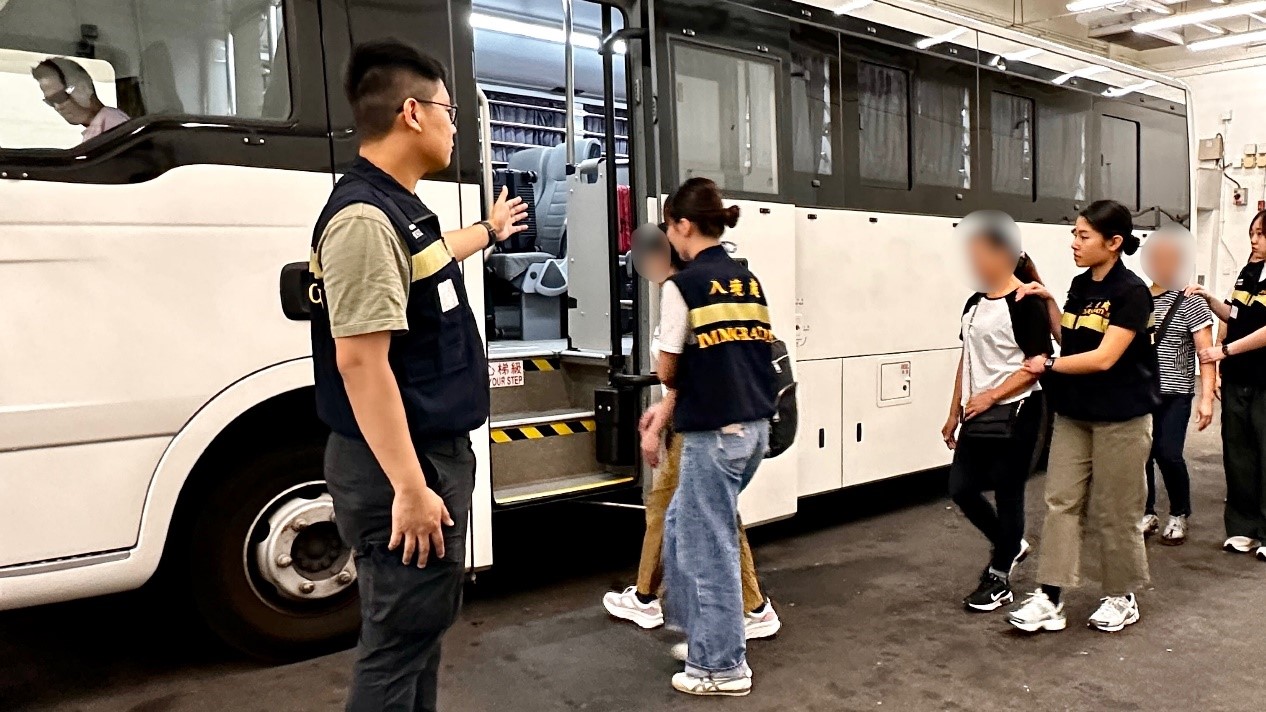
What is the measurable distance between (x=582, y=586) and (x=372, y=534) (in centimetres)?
244

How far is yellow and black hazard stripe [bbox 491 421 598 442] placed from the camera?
4062 mm

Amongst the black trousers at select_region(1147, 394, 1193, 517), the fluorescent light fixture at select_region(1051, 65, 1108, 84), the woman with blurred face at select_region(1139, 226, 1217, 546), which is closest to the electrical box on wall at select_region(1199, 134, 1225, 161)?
the fluorescent light fixture at select_region(1051, 65, 1108, 84)

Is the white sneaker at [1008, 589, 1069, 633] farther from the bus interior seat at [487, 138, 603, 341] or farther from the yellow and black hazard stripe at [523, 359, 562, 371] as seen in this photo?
the bus interior seat at [487, 138, 603, 341]

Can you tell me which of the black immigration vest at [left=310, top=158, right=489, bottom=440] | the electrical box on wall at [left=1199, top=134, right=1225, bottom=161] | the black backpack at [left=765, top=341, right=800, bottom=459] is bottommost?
the black backpack at [left=765, top=341, right=800, bottom=459]

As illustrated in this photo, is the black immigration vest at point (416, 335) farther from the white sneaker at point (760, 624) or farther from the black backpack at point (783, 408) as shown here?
the white sneaker at point (760, 624)

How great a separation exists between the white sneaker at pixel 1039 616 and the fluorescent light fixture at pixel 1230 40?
10821mm

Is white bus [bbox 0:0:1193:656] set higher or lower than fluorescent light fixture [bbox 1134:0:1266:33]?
lower

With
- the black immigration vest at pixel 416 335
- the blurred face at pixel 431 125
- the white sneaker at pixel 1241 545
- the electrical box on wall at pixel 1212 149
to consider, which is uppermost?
the electrical box on wall at pixel 1212 149

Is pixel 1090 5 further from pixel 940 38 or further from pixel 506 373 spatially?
A: pixel 506 373

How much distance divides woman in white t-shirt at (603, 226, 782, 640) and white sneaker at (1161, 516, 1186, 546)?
2.40m

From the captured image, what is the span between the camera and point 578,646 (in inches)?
140

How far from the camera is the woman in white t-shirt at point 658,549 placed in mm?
3500

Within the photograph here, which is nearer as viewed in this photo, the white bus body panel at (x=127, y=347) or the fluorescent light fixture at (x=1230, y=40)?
the white bus body panel at (x=127, y=347)

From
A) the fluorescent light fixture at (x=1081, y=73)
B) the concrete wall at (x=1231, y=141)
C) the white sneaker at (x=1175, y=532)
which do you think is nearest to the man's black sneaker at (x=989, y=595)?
the white sneaker at (x=1175, y=532)
